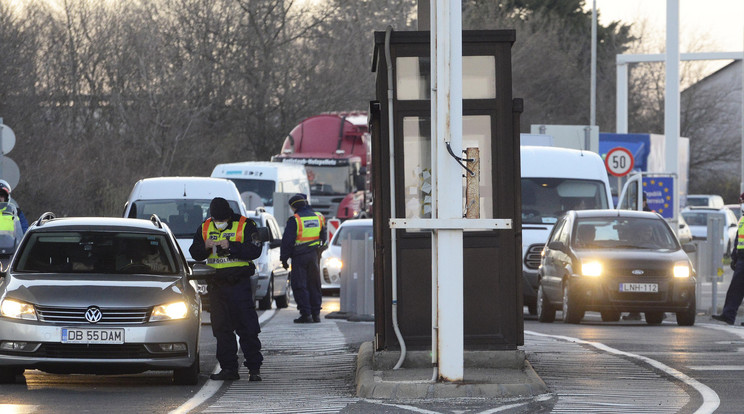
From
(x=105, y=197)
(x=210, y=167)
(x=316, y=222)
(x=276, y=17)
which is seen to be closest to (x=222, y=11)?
(x=276, y=17)

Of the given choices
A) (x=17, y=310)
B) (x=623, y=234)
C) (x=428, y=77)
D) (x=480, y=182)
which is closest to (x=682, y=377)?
(x=480, y=182)

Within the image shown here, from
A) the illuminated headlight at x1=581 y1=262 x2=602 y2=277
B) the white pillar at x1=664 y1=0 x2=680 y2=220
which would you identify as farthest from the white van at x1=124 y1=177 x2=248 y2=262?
the white pillar at x1=664 y1=0 x2=680 y2=220

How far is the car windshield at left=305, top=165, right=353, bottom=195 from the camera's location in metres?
44.7

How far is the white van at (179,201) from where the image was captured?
74.1ft

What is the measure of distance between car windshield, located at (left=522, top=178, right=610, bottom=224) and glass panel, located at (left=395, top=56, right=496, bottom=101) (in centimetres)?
1181

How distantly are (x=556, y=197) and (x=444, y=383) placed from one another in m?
13.3

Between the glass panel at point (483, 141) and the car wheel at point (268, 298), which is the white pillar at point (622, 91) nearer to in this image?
the car wheel at point (268, 298)

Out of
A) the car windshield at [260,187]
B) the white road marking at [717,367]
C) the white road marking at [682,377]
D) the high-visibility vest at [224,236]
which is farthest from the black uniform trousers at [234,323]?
the car windshield at [260,187]

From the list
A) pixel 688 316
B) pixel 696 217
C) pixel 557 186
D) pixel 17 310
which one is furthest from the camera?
pixel 696 217

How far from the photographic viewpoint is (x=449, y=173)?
10758 millimetres

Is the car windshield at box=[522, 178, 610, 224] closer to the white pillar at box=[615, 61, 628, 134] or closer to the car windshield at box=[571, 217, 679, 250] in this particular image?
the car windshield at box=[571, 217, 679, 250]

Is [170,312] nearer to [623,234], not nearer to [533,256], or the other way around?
[623,234]

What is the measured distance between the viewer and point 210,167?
5222 centimetres

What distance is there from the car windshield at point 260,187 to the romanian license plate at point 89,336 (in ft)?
91.0
